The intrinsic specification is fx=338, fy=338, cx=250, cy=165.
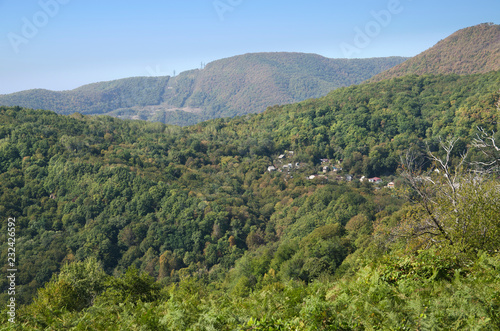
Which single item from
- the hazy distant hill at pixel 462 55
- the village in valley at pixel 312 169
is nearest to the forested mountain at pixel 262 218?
the village in valley at pixel 312 169

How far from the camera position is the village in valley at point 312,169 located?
8269 cm

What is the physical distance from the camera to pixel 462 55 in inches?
5955

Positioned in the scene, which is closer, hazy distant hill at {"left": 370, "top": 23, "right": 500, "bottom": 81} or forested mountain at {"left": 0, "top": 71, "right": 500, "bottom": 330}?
forested mountain at {"left": 0, "top": 71, "right": 500, "bottom": 330}

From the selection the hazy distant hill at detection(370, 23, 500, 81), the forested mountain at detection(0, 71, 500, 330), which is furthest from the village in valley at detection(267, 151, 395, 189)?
the hazy distant hill at detection(370, 23, 500, 81)

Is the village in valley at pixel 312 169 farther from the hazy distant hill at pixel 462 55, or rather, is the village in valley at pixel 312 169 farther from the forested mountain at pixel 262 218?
the hazy distant hill at pixel 462 55

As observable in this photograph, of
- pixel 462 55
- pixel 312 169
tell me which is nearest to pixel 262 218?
pixel 312 169

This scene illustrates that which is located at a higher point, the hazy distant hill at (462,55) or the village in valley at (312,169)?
the hazy distant hill at (462,55)

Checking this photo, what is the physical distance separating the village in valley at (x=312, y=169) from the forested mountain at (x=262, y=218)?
2.07 feet

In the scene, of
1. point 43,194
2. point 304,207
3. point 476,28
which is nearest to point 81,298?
point 304,207

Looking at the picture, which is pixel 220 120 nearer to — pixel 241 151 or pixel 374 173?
pixel 241 151

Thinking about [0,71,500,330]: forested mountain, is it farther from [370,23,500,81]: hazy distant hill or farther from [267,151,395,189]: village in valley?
[370,23,500,81]: hazy distant hill

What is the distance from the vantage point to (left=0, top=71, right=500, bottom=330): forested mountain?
25.4ft

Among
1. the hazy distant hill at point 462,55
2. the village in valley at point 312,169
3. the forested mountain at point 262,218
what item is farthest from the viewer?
the hazy distant hill at point 462,55

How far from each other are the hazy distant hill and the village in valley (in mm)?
85973
